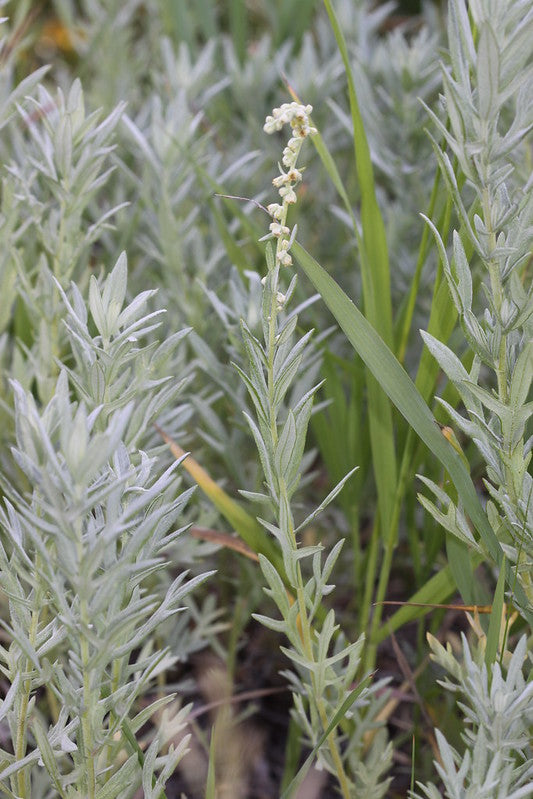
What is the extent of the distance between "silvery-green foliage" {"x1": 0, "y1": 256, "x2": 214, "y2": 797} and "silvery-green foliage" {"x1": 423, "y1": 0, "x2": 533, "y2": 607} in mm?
248

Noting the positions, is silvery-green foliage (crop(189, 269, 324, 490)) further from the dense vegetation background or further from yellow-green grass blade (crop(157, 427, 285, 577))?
yellow-green grass blade (crop(157, 427, 285, 577))

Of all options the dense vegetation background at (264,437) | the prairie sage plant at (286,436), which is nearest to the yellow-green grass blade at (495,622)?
the dense vegetation background at (264,437)

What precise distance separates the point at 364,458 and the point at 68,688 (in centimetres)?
51

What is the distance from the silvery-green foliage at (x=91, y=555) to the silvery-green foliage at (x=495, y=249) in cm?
25

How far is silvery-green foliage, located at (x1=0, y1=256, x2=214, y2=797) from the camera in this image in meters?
0.61

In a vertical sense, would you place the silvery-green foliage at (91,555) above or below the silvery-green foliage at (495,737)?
above

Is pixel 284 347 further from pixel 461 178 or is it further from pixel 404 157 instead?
pixel 404 157

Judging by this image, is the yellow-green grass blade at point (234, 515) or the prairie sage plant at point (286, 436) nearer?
the prairie sage plant at point (286, 436)

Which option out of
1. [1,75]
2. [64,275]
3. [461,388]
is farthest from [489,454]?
[1,75]

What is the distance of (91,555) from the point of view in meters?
0.61

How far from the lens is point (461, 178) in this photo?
0.86 metres

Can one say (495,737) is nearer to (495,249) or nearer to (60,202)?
(495,249)

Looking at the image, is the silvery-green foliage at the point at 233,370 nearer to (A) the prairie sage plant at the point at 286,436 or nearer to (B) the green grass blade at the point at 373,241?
(B) the green grass blade at the point at 373,241

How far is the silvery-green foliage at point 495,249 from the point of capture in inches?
26.2
